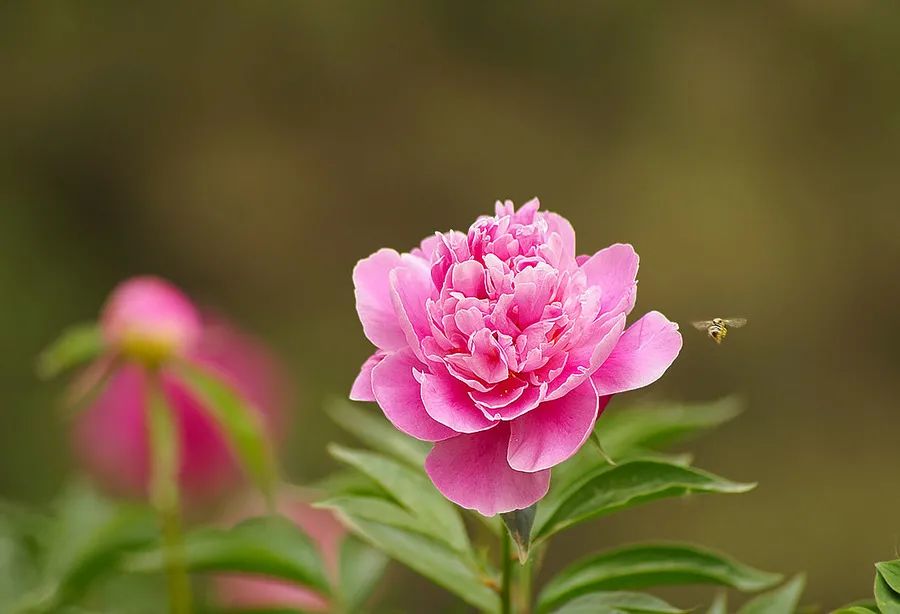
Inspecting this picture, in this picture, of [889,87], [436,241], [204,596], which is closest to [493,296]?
[436,241]

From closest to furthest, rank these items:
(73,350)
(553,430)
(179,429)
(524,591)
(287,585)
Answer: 1. (553,430)
2. (524,591)
3. (73,350)
4. (287,585)
5. (179,429)

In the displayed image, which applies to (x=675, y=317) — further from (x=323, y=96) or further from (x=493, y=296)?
(x=493, y=296)

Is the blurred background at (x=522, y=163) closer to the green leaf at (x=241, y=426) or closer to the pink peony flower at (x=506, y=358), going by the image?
the green leaf at (x=241, y=426)

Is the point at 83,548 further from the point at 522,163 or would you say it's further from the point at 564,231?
the point at 522,163

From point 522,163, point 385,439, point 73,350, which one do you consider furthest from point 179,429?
point 522,163

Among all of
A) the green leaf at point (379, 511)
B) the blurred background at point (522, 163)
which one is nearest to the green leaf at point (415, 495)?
the green leaf at point (379, 511)

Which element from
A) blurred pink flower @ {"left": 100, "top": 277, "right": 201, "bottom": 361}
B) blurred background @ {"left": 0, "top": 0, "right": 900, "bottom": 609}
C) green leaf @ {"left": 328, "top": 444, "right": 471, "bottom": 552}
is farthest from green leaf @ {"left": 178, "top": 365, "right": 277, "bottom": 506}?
blurred background @ {"left": 0, "top": 0, "right": 900, "bottom": 609}

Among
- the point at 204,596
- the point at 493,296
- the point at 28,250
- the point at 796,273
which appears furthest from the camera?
the point at 796,273
